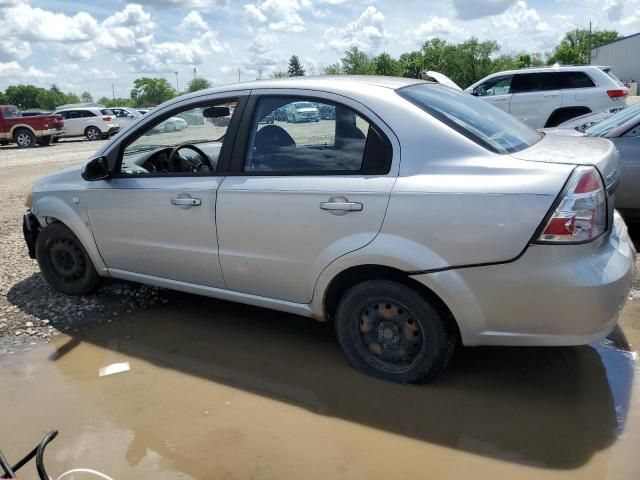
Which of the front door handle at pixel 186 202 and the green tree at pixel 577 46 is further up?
the green tree at pixel 577 46

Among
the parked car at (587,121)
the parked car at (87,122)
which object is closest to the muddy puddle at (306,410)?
the parked car at (587,121)

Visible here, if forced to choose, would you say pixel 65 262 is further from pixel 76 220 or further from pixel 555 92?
pixel 555 92

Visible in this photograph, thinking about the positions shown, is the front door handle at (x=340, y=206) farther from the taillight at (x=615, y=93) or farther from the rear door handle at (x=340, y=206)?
the taillight at (x=615, y=93)

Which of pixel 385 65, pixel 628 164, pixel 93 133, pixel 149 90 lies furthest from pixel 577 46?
pixel 628 164

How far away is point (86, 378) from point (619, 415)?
10.1 ft

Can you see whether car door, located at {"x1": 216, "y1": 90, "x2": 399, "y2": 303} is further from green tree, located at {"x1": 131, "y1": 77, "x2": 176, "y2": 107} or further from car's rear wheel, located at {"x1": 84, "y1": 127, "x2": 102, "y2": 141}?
green tree, located at {"x1": 131, "y1": 77, "x2": 176, "y2": 107}

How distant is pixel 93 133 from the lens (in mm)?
25859

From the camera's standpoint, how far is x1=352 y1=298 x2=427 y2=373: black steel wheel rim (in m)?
3.05

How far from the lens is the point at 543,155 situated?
2881 mm

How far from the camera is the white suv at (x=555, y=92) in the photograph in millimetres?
10680

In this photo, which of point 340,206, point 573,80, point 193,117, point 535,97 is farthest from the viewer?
point 535,97

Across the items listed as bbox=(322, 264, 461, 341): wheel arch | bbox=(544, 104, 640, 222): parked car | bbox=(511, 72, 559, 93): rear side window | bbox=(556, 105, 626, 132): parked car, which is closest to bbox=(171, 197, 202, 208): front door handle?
bbox=(322, 264, 461, 341): wheel arch

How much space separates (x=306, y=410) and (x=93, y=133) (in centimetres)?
2573

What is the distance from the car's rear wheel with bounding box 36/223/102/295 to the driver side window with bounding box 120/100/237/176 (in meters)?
0.91
